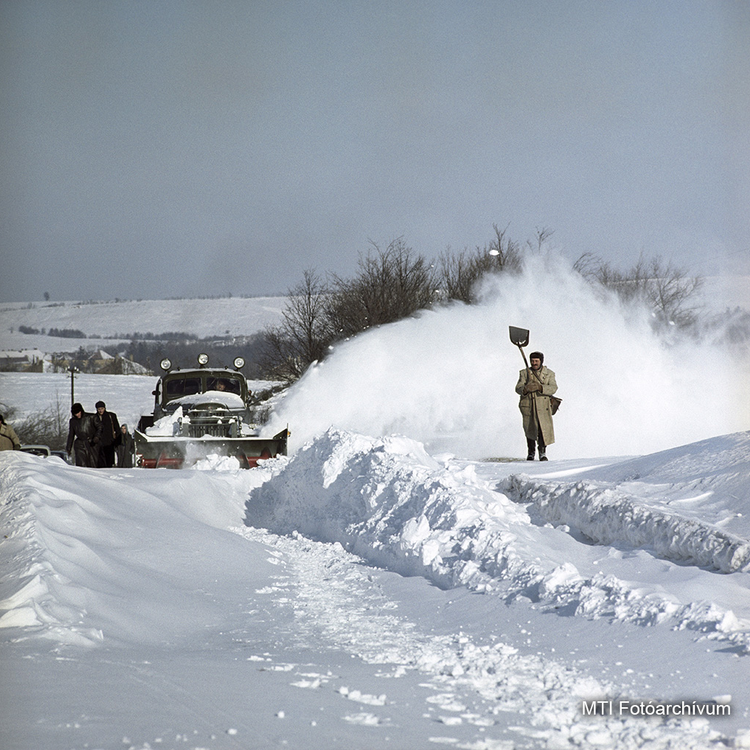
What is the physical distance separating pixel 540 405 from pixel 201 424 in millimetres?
5169

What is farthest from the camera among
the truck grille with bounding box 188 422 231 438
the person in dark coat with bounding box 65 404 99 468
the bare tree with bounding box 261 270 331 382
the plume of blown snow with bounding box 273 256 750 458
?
the bare tree with bounding box 261 270 331 382

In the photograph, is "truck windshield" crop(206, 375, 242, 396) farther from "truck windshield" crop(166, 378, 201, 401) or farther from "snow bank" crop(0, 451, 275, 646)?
"snow bank" crop(0, 451, 275, 646)

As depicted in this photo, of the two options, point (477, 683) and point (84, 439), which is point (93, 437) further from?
point (477, 683)

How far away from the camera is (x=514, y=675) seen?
153 inches

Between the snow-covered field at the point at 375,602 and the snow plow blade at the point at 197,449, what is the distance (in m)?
0.40

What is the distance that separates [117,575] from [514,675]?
3069 mm

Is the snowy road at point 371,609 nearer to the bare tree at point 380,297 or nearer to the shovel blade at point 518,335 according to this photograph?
the shovel blade at point 518,335

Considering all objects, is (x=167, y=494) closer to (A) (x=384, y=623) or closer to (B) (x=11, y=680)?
(A) (x=384, y=623)

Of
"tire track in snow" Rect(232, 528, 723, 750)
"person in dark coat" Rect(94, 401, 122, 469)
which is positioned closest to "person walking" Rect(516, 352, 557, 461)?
"person in dark coat" Rect(94, 401, 122, 469)

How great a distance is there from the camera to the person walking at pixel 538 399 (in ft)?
39.5

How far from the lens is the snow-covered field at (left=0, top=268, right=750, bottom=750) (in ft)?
10.6

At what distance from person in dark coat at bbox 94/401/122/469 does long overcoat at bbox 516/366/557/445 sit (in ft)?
21.0

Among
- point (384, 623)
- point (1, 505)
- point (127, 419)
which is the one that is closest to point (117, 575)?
point (1, 505)

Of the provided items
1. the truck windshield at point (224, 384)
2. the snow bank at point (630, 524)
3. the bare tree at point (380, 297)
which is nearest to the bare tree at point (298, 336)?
the bare tree at point (380, 297)
